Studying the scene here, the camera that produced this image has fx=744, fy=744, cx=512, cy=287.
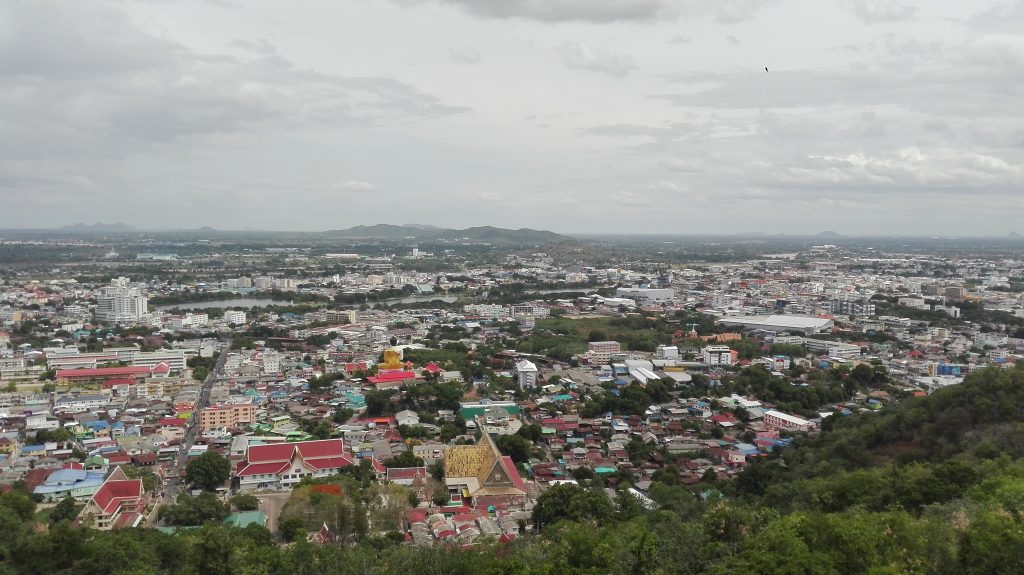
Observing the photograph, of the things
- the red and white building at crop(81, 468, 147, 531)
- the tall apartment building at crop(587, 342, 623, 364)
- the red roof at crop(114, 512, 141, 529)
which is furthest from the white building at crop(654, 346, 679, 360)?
the red roof at crop(114, 512, 141, 529)

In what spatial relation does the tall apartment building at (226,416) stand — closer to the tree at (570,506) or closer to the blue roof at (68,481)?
the blue roof at (68,481)

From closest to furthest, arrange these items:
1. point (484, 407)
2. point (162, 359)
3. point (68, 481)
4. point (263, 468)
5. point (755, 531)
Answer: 1. point (755, 531)
2. point (68, 481)
3. point (263, 468)
4. point (484, 407)
5. point (162, 359)

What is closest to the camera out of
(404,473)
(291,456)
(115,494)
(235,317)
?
(115,494)

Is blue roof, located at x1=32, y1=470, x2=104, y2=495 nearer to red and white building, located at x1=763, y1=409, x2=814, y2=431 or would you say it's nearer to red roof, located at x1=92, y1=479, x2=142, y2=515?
red roof, located at x1=92, y1=479, x2=142, y2=515

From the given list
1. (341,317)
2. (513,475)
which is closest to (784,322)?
(341,317)

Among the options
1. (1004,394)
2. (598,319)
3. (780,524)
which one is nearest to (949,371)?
(1004,394)

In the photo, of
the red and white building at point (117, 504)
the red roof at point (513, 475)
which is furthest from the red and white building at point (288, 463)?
the red roof at point (513, 475)

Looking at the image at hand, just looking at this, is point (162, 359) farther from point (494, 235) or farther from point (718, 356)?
point (494, 235)

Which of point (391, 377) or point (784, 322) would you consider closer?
point (391, 377)
